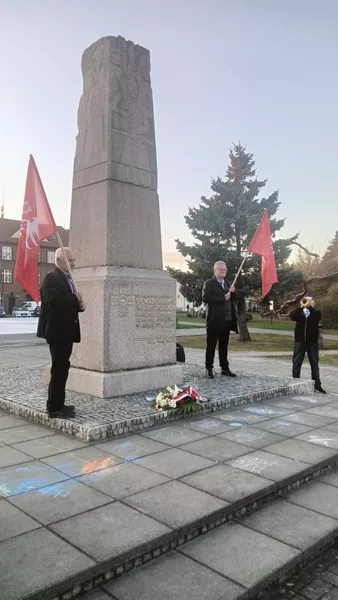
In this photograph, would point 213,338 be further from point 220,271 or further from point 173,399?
point 173,399

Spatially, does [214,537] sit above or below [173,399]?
below

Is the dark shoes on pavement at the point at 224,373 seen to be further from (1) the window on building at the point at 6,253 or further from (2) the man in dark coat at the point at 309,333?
(1) the window on building at the point at 6,253

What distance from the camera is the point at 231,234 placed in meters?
24.4

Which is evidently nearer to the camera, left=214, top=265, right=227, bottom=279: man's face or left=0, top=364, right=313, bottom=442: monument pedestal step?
left=0, top=364, right=313, bottom=442: monument pedestal step

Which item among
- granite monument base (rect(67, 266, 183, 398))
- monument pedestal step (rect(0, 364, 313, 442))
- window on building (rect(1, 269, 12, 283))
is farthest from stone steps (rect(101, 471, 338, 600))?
window on building (rect(1, 269, 12, 283))

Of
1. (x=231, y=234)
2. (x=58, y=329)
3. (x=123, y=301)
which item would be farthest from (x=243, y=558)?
(x=231, y=234)

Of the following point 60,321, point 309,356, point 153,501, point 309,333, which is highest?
point 60,321

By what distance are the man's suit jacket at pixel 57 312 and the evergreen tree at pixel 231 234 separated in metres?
18.2

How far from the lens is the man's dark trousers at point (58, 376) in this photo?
17.8ft

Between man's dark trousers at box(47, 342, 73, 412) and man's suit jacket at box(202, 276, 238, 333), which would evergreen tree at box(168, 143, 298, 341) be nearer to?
man's suit jacket at box(202, 276, 238, 333)

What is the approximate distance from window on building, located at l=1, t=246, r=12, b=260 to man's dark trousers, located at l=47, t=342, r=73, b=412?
64248 millimetres

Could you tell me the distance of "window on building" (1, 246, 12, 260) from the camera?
6562cm

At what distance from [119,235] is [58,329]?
209 centimetres

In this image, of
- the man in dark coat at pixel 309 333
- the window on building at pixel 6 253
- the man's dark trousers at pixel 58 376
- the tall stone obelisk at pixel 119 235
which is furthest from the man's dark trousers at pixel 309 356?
the window on building at pixel 6 253
